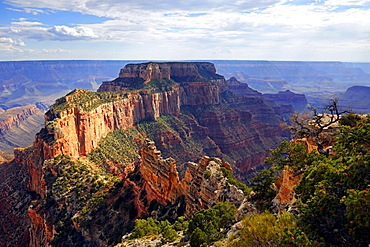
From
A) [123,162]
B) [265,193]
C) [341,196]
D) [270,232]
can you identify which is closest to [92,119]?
[123,162]

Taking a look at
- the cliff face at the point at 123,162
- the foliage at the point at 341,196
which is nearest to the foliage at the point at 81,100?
the cliff face at the point at 123,162

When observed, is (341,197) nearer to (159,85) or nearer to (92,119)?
(92,119)

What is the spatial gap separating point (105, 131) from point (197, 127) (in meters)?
60.8

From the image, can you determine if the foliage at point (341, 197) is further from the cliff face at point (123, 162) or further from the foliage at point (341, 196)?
the cliff face at point (123, 162)

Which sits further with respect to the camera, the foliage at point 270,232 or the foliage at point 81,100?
the foliage at point 81,100

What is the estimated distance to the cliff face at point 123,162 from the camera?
51.3 metres

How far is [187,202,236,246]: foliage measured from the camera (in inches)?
1112

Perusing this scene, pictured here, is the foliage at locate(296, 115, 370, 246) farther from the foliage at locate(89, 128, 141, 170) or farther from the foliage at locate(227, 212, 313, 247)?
the foliage at locate(89, 128, 141, 170)

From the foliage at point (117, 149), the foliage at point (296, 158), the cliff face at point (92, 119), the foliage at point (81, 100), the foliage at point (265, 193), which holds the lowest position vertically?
the foliage at point (117, 149)

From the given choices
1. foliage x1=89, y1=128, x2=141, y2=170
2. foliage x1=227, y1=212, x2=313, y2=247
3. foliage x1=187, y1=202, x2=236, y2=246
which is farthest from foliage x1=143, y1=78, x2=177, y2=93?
foliage x1=227, y1=212, x2=313, y2=247

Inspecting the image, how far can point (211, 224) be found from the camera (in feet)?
100

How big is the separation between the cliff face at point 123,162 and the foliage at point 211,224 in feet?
15.9

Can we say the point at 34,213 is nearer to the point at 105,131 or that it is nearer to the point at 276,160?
the point at 105,131

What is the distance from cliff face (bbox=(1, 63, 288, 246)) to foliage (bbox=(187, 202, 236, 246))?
4.84 m
